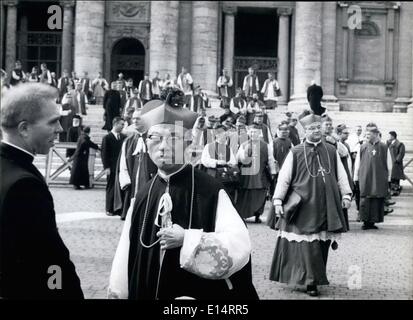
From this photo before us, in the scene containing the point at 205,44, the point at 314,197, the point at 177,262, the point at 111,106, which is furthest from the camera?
the point at 205,44

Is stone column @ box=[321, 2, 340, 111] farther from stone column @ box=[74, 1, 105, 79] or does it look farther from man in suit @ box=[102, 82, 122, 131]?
man in suit @ box=[102, 82, 122, 131]

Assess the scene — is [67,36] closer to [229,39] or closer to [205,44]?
[205,44]

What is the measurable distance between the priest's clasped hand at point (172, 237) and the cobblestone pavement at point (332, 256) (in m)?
3.55

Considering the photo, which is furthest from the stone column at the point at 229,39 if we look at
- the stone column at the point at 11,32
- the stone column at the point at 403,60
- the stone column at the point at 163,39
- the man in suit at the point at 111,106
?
the man in suit at the point at 111,106

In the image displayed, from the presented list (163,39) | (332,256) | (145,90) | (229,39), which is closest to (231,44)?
(229,39)

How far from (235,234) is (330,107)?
31318 mm

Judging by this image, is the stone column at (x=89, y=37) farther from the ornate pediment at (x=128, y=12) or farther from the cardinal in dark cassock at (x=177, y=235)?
the cardinal in dark cassock at (x=177, y=235)

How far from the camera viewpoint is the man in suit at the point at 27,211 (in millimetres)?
3447

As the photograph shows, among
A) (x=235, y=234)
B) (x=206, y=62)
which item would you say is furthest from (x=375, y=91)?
(x=235, y=234)

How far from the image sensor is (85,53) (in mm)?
34250

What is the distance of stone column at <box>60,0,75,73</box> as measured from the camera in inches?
1383

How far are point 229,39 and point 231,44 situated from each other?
27cm

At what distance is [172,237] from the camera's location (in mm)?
3898
